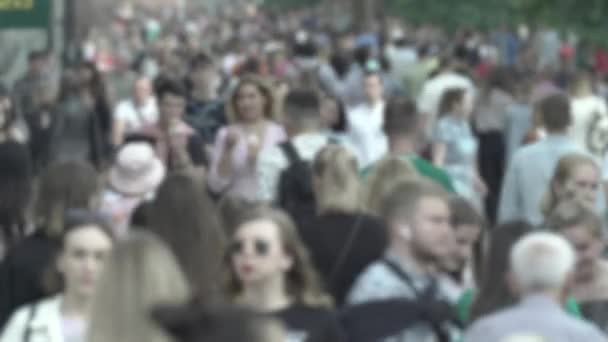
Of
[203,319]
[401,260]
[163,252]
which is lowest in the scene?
[401,260]

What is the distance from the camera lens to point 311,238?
10.8 metres

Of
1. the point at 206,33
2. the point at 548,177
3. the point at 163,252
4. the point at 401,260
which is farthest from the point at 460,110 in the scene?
the point at 206,33

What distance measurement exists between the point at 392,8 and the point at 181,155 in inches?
1870

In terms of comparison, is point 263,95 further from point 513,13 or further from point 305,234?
point 513,13

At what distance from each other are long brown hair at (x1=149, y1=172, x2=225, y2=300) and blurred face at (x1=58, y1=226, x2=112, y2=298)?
4.01ft

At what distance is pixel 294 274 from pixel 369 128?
8.18 m

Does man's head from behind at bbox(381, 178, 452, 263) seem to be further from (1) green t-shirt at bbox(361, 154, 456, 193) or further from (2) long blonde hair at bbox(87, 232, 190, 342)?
(1) green t-shirt at bbox(361, 154, 456, 193)

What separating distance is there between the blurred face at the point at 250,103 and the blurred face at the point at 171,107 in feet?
3.63

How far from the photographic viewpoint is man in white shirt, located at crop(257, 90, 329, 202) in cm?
1325

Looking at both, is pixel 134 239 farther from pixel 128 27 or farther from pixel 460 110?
pixel 128 27

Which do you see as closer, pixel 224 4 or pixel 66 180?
pixel 66 180

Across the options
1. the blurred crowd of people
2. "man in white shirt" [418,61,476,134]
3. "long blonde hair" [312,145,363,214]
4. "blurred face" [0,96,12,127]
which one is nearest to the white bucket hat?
the blurred crowd of people

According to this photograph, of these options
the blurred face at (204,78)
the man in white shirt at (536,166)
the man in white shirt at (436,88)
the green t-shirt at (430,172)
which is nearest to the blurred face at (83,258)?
the green t-shirt at (430,172)

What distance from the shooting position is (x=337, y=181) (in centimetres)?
1112
